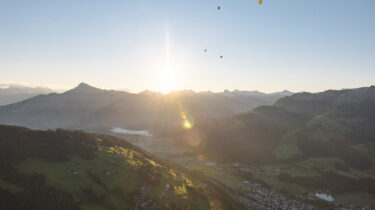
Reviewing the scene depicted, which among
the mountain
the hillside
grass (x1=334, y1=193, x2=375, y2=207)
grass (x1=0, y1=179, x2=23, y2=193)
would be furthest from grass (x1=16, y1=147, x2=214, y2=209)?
grass (x1=334, y1=193, x2=375, y2=207)

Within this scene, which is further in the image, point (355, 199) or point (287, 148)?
point (287, 148)

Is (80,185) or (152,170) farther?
(152,170)

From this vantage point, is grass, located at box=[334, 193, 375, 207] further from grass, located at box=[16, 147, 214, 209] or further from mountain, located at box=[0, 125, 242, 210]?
grass, located at box=[16, 147, 214, 209]

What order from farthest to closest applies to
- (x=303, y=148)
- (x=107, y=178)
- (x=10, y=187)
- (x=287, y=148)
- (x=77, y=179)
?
(x=287, y=148) < (x=303, y=148) < (x=107, y=178) < (x=77, y=179) < (x=10, y=187)

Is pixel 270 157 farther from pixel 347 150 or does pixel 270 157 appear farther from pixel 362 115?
pixel 362 115

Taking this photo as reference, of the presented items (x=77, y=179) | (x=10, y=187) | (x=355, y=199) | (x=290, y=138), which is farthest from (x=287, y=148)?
(x=10, y=187)

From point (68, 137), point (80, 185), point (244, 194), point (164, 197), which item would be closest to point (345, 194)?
point (244, 194)

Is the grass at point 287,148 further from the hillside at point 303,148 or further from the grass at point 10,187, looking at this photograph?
the grass at point 10,187

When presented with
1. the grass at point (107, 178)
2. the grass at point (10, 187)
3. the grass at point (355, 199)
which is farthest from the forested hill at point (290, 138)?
the grass at point (10, 187)

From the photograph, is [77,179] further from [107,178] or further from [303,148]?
[303,148]
